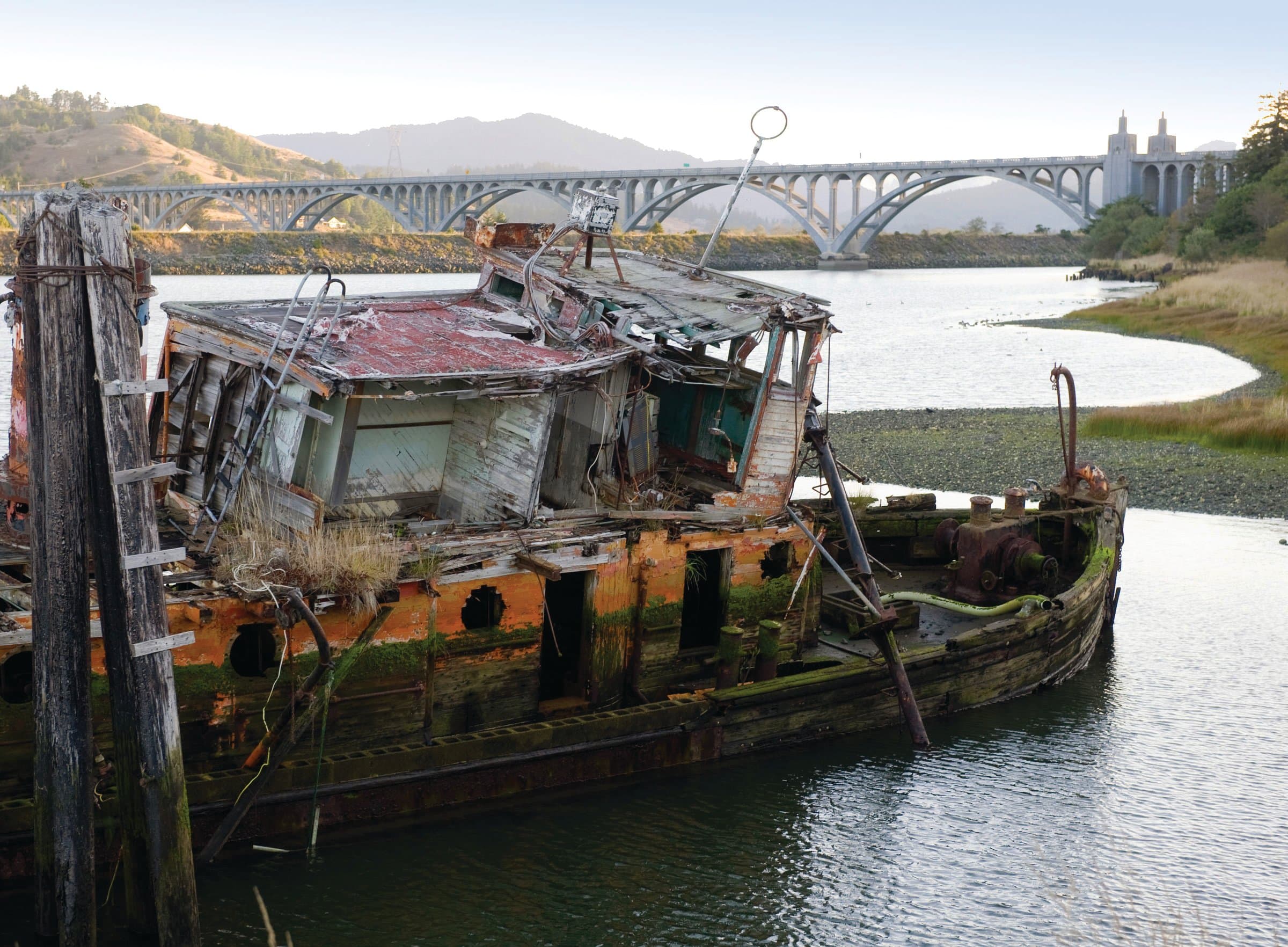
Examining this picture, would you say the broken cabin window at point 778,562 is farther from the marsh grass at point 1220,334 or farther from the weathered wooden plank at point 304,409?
the marsh grass at point 1220,334

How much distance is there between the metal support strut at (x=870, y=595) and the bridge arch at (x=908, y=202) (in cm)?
10725

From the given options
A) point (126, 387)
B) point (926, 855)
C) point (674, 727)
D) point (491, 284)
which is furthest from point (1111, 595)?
point (126, 387)

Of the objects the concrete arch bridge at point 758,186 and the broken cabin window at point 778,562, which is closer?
the broken cabin window at point 778,562

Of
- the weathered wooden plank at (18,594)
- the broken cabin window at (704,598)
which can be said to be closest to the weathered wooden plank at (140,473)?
the weathered wooden plank at (18,594)

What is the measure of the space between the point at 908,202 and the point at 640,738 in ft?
368

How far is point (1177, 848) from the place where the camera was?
12.4m

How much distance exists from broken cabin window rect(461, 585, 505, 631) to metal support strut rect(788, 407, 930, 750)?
3348mm

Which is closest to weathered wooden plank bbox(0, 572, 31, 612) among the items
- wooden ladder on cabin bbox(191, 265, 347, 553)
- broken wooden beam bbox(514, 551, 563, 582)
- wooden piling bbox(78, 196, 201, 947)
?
wooden ladder on cabin bbox(191, 265, 347, 553)

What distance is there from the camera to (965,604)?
15797mm

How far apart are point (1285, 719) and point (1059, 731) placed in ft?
8.85

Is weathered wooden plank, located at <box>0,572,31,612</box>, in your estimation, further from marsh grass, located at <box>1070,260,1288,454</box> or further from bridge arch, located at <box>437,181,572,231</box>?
bridge arch, located at <box>437,181,572,231</box>

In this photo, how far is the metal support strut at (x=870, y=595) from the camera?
1334 centimetres

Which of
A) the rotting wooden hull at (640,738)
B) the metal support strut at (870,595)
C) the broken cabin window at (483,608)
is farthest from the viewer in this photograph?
the metal support strut at (870,595)

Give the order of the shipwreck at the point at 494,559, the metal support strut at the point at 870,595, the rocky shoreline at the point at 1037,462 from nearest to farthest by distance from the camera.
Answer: the shipwreck at the point at 494,559, the metal support strut at the point at 870,595, the rocky shoreline at the point at 1037,462
